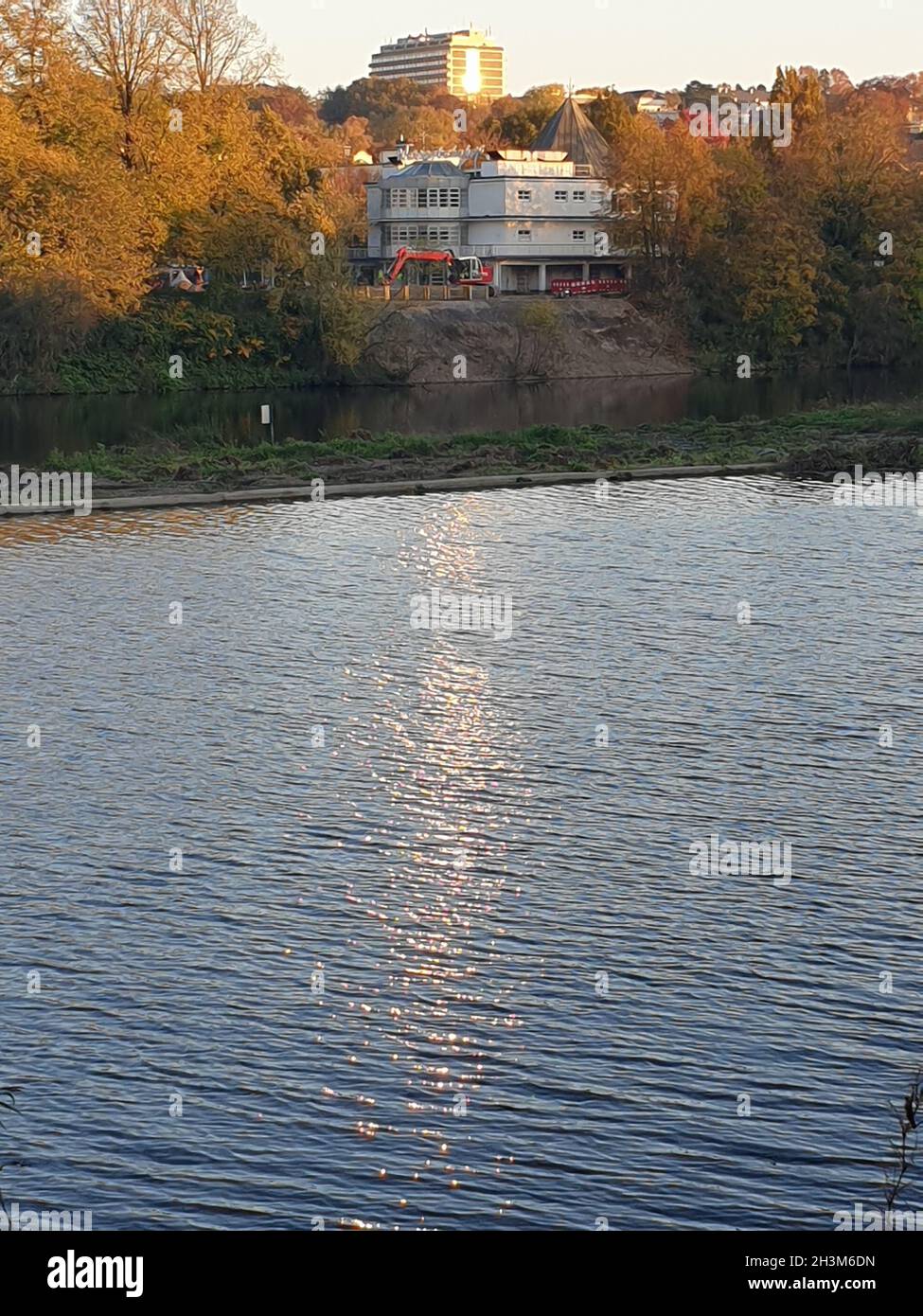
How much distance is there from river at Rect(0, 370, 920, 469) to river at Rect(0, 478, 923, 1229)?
2810 centimetres

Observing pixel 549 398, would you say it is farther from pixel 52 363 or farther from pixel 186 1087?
pixel 186 1087

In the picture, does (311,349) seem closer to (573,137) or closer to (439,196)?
(439,196)

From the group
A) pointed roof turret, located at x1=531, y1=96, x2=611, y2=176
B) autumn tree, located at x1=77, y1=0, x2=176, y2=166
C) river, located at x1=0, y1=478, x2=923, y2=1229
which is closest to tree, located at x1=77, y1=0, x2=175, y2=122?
autumn tree, located at x1=77, y1=0, x2=176, y2=166

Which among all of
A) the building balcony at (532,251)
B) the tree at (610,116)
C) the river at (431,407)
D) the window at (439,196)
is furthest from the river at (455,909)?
the tree at (610,116)

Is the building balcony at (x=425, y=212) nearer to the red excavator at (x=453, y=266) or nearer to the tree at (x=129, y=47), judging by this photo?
the red excavator at (x=453, y=266)

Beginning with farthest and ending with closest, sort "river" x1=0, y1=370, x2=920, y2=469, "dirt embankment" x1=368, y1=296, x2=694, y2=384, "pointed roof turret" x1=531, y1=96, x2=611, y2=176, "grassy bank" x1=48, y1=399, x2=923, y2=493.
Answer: "pointed roof turret" x1=531, y1=96, x2=611, y2=176 → "dirt embankment" x1=368, y1=296, x2=694, y2=384 → "river" x1=0, y1=370, x2=920, y2=469 → "grassy bank" x1=48, y1=399, x2=923, y2=493

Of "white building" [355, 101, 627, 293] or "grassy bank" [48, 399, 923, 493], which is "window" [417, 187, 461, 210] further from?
"grassy bank" [48, 399, 923, 493]

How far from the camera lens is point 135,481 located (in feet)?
145

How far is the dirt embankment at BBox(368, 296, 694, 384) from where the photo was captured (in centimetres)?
9038

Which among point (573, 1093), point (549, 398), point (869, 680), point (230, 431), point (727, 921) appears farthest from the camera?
point (549, 398)

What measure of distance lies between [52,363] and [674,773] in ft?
219

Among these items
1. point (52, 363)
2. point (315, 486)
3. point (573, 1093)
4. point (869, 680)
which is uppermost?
point (52, 363)
